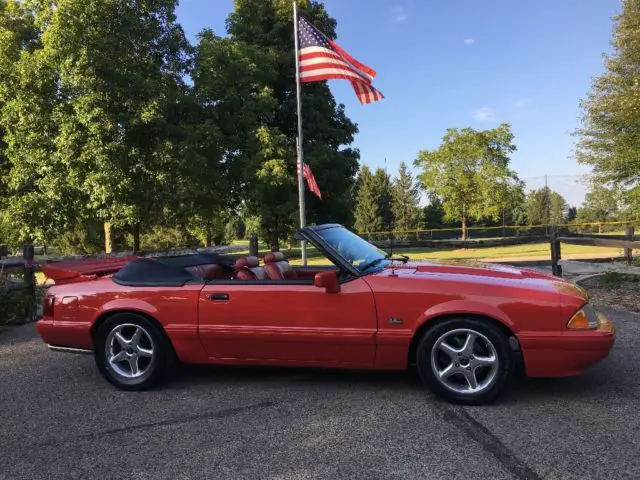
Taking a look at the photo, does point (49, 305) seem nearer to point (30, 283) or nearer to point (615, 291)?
point (30, 283)

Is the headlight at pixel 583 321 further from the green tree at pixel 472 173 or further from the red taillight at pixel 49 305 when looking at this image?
the green tree at pixel 472 173

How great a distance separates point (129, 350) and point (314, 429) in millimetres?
1867

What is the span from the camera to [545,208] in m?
80.0

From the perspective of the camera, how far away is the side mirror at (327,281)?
12.1ft

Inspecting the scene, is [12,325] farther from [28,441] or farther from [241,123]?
[241,123]

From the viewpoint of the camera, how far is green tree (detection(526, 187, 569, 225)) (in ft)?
256

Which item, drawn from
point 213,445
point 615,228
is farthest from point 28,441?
point 615,228

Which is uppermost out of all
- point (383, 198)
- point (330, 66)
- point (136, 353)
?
point (330, 66)

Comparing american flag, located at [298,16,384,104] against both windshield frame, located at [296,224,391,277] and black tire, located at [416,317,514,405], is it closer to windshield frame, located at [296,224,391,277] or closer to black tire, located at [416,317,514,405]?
windshield frame, located at [296,224,391,277]

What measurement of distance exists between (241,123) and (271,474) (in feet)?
65.0

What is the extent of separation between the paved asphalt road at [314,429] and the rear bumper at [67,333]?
1.28 ft

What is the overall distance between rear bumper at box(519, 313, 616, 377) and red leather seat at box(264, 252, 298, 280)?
6.86 ft

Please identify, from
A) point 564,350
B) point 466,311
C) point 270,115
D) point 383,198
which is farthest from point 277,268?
point 383,198

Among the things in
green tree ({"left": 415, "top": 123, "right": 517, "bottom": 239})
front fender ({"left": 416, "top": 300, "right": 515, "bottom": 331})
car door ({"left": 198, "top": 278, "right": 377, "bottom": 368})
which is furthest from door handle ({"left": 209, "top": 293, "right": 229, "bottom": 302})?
green tree ({"left": 415, "top": 123, "right": 517, "bottom": 239})
